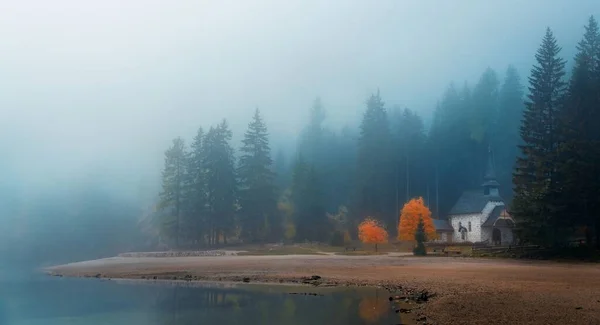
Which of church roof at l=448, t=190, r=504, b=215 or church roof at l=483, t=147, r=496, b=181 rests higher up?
church roof at l=483, t=147, r=496, b=181

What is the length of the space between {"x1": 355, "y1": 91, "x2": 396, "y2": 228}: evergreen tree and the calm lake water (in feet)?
152

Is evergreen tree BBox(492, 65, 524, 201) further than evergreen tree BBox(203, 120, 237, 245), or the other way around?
evergreen tree BBox(492, 65, 524, 201)

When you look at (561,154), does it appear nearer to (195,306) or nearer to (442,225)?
(442,225)

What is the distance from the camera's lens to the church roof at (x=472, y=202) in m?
76.6

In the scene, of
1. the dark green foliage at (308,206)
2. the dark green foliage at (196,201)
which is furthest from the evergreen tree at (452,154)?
the dark green foliage at (196,201)

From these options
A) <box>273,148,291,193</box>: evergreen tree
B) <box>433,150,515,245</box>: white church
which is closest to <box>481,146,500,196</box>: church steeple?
<box>433,150,515,245</box>: white church

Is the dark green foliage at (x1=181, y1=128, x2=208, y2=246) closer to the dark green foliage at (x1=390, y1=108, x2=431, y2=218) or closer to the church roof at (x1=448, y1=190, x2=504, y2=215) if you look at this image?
the dark green foliage at (x1=390, y1=108, x2=431, y2=218)

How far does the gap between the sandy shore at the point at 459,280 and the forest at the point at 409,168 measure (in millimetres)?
10335

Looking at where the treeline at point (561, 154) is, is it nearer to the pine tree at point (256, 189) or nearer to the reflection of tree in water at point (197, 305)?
the reflection of tree in water at point (197, 305)

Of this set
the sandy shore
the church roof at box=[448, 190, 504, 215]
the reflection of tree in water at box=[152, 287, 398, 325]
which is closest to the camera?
the sandy shore

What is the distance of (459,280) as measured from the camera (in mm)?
27422

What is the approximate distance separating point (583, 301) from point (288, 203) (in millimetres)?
62698

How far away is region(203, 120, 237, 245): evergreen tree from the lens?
71.3m

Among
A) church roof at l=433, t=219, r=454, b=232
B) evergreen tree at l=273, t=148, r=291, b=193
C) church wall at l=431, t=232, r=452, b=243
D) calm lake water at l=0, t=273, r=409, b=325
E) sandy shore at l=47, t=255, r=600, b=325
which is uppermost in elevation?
evergreen tree at l=273, t=148, r=291, b=193
